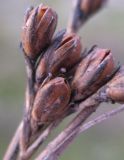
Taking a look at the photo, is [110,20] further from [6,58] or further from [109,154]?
[109,154]

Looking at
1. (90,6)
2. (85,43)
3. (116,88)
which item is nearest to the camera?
(116,88)

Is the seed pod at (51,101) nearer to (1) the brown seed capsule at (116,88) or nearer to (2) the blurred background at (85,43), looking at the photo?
(1) the brown seed capsule at (116,88)

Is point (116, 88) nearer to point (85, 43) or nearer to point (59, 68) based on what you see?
point (59, 68)

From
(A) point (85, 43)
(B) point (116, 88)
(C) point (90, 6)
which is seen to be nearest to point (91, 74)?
(B) point (116, 88)

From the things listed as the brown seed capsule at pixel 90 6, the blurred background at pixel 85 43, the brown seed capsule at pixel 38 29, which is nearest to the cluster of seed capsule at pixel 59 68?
the brown seed capsule at pixel 38 29

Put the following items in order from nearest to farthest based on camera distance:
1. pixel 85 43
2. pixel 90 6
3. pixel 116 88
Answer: pixel 116 88 < pixel 90 6 < pixel 85 43

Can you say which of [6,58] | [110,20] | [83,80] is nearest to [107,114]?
[83,80]

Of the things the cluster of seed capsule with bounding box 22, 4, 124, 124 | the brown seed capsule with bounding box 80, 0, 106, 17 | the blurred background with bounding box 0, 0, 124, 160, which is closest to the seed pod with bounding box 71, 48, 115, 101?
the cluster of seed capsule with bounding box 22, 4, 124, 124

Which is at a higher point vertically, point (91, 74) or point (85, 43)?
point (91, 74)
